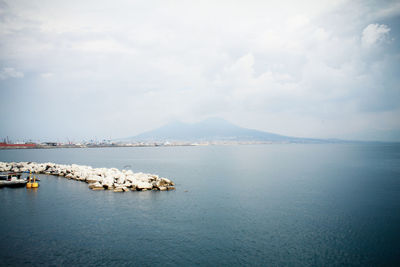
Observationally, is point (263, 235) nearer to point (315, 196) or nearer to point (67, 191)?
point (315, 196)

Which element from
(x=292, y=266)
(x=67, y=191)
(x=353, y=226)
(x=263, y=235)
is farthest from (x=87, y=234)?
(x=353, y=226)

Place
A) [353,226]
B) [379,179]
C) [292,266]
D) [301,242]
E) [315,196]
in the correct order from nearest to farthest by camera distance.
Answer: [292,266], [301,242], [353,226], [315,196], [379,179]

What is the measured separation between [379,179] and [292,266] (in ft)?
99.8

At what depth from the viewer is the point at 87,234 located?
48.4 ft

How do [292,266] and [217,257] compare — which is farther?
[217,257]

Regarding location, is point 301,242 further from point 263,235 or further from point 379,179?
point 379,179

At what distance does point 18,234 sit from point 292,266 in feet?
47.4

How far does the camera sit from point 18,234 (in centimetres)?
1446

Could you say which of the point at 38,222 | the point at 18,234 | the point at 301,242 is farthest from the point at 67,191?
the point at 301,242

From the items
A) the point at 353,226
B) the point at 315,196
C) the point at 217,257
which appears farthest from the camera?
the point at 315,196

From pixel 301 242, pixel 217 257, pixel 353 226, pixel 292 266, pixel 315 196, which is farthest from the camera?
pixel 315 196

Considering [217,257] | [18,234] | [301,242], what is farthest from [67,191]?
[301,242]

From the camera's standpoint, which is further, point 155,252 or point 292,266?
point 155,252

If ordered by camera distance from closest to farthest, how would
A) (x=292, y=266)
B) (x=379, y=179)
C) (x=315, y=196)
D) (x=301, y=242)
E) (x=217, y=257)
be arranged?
(x=292, y=266), (x=217, y=257), (x=301, y=242), (x=315, y=196), (x=379, y=179)
